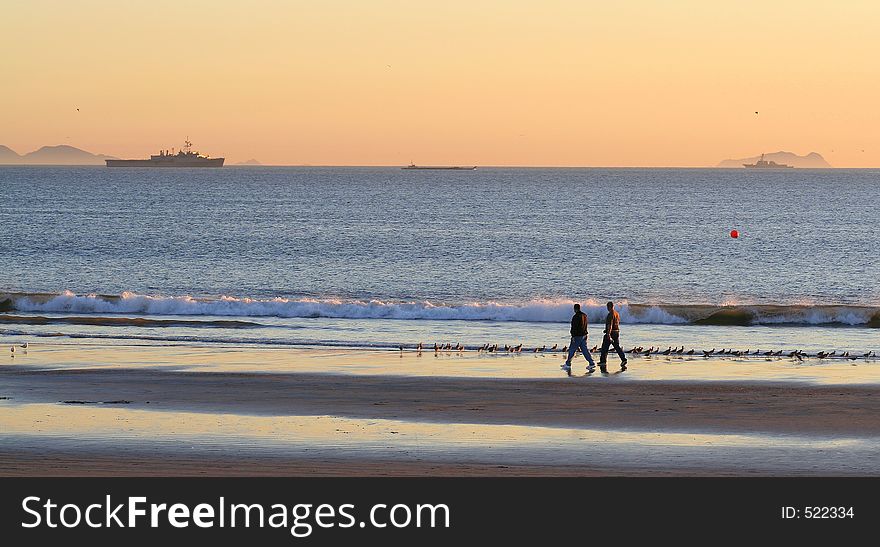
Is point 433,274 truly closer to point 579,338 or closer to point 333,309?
point 333,309

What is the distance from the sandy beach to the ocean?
19.7 ft

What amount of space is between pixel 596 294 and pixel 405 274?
10.9 meters

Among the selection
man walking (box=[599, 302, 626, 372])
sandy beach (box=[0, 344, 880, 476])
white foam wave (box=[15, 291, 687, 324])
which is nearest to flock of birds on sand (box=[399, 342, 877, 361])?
sandy beach (box=[0, 344, 880, 476])

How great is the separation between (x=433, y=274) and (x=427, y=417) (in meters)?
39.6

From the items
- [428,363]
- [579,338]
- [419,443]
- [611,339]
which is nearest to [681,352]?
[611,339]

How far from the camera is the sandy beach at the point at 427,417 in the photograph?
1535cm

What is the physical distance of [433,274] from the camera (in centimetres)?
5869

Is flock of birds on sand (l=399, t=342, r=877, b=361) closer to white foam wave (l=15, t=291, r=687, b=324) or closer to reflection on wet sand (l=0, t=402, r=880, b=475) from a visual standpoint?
reflection on wet sand (l=0, t=402, r=880, b=475)

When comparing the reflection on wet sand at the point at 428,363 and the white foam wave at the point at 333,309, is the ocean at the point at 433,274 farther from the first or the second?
the reflection on wet sand at the point at 428,363

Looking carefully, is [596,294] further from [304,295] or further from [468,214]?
[468,214]

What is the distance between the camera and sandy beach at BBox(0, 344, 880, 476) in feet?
50.4

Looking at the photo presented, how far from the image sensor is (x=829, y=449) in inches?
650

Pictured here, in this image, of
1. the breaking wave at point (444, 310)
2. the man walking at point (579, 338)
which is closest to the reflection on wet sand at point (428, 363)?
the man walking at point (579, 338)
